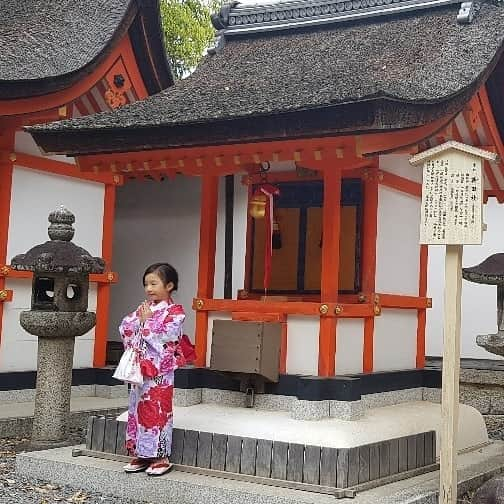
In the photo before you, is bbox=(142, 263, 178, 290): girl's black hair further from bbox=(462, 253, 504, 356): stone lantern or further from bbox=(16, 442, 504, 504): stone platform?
bbox=(462, 253, 504, 356): stone lantern

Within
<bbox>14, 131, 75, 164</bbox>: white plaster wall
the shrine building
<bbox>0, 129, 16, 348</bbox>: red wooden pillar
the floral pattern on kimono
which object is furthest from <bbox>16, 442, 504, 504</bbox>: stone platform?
<bbox>14, 131, 75, 164</bbox>: white plaster wall

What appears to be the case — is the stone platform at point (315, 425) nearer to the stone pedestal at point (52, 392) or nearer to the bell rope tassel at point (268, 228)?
the stone pedestal at point (52, 392)

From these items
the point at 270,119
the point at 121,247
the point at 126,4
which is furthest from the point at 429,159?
the point at 121,247

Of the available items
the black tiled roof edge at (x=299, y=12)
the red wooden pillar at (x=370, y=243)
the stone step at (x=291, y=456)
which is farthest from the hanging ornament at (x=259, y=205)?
the black tiled roof edge at (x=299, y=12)

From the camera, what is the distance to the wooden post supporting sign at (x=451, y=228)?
5.03 meters

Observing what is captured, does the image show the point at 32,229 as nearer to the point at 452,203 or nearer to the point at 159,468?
the point at 159,468

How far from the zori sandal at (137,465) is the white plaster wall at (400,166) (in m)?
3.45

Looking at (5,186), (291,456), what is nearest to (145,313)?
(291,456)

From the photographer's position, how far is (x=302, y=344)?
6.75 meters

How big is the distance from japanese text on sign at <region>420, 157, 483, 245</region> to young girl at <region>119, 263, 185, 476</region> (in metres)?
1.91

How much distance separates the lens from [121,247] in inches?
444

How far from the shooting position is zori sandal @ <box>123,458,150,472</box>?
5785mm

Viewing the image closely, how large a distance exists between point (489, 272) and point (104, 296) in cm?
494

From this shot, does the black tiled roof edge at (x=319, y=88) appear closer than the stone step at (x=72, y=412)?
Yes
